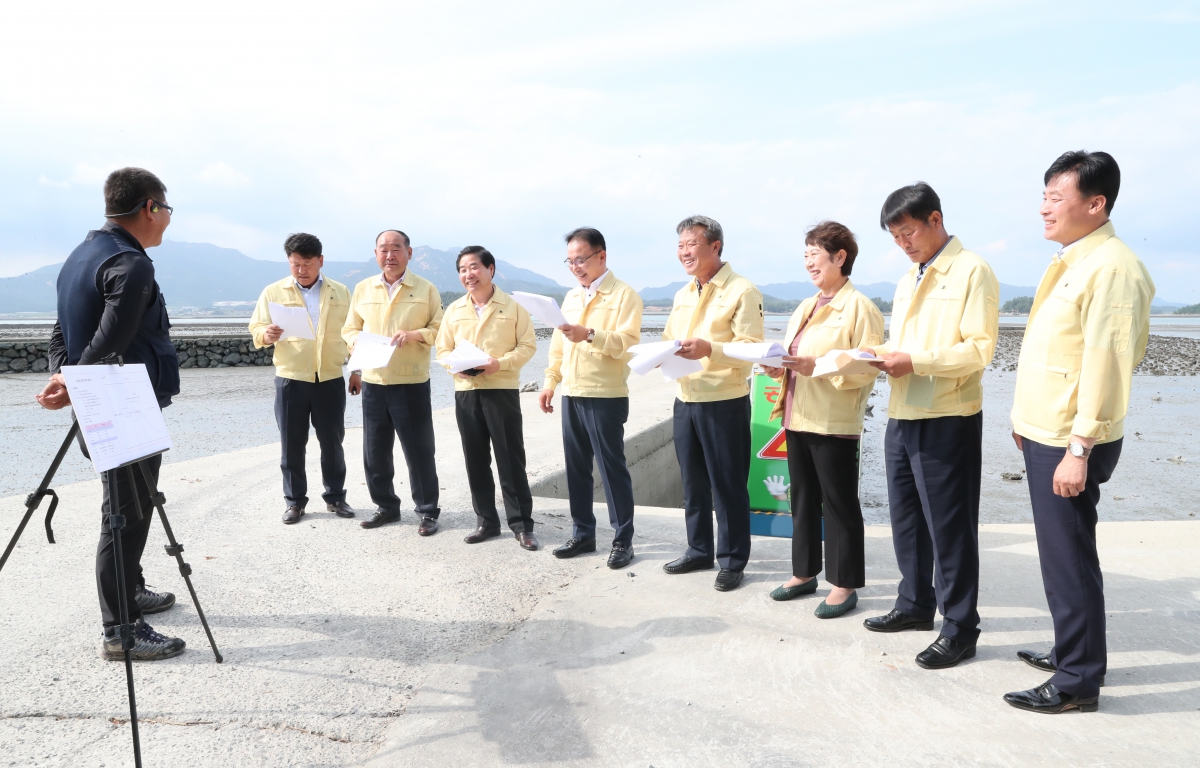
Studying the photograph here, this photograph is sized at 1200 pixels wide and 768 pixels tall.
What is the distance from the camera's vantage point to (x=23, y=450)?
9.13 meters

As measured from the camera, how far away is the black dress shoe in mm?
4586

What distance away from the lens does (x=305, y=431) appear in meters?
5.31

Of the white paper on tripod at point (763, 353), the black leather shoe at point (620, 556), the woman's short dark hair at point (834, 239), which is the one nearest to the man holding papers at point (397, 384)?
the black leather shoe at point (620, 556)

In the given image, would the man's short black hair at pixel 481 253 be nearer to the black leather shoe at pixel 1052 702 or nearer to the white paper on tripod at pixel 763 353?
the white paper on tripod at pixel 763 353

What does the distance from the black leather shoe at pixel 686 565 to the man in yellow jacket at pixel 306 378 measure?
99.2 inches

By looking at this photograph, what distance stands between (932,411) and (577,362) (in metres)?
2.07

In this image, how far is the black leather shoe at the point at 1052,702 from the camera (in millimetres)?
2566

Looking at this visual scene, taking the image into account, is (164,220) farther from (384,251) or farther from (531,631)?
(531,631)

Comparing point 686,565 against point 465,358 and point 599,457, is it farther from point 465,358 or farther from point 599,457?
point 465,358

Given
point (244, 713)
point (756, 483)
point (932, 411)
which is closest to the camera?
point (244, 713)

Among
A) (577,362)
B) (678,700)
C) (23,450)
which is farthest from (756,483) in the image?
(23,450)

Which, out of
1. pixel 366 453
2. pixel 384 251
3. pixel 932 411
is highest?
pixel 384 251

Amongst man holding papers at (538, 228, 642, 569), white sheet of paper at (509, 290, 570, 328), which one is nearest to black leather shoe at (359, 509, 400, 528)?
man holding papers at (538, 228, 642, 569)

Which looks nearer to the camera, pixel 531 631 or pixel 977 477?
pixel 977 477
